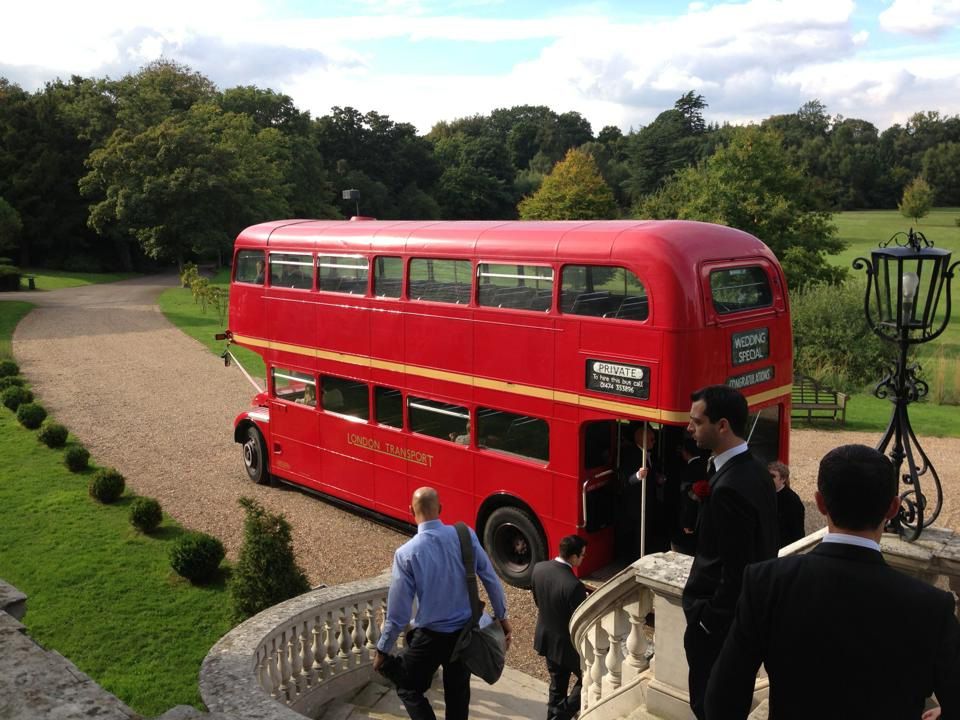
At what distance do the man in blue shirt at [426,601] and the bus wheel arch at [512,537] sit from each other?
4.76m

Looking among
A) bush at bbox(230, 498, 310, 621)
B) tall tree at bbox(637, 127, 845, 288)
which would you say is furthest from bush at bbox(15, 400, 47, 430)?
tall tree at bbox(637, 127, 845, 288)

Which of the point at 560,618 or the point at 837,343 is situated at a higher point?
the point at 560,618

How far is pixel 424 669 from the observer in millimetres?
5793

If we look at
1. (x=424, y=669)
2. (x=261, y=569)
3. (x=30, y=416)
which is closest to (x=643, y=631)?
(x=424, y=669)

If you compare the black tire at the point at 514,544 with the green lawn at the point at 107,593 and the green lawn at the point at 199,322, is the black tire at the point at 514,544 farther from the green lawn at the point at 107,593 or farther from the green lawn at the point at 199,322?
the green lawn at the point at 199,322

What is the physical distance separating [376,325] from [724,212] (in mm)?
28278

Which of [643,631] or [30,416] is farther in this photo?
[30,416]

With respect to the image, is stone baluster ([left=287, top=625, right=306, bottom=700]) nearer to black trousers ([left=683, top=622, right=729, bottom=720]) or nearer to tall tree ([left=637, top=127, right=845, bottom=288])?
black trousers ([left=683, top=622, right=729, bottom=720])

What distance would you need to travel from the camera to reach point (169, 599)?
36.0 ft

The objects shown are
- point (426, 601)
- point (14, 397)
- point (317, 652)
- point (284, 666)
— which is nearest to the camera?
point (426, 601)

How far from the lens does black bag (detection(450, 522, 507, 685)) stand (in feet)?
18.8

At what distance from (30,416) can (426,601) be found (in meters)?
16.9

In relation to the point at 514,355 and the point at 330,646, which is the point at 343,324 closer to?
the point at 514,355

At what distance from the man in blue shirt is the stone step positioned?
2.34 metres
